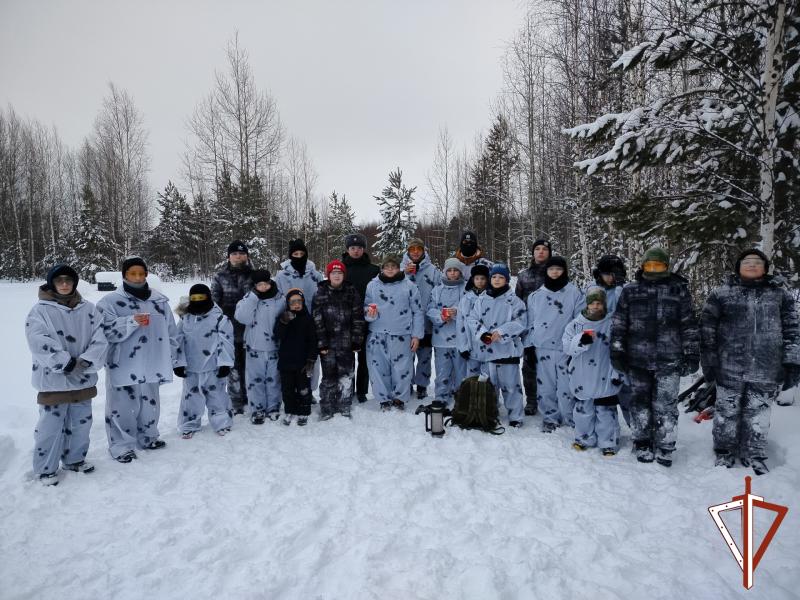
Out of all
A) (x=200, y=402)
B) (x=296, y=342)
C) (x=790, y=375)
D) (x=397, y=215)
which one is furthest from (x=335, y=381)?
(x=397, y=215)

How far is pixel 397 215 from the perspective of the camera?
26.0m

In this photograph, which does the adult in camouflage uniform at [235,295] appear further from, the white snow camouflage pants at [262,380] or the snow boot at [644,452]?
the snow boot at [644,452]

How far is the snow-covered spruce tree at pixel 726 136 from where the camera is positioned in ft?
14.7

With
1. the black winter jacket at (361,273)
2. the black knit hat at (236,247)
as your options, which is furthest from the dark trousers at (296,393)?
the black knit hat at (236,247)

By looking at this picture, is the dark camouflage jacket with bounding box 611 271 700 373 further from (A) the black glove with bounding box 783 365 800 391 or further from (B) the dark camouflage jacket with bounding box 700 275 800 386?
(A) the black glove with bounding box 783 365 800 391

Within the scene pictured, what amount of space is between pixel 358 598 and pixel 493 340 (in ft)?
10.9

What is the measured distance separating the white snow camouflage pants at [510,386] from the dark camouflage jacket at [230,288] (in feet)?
11.7

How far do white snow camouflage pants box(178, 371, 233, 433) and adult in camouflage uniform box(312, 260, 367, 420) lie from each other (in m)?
1.27

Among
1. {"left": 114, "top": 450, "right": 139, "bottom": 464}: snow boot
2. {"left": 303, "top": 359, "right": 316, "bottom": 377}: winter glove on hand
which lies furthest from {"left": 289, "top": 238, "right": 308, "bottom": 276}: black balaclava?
{"left": 114, "top": 450, "right": 139, "bottom": 464}: snow boot

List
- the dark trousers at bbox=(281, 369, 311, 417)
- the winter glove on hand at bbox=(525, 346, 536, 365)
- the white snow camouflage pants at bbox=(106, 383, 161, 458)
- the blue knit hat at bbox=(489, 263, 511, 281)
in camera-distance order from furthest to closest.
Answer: the winter glove on hand at bbox=(525, 346, 536, 365), the dark trousers at bbox=(281, 369, 311, 417), the blue knit hat at bbox=(489, 263, 511, 281), the white snow camouflage pants at bbox=(106, 383, 161, 458)

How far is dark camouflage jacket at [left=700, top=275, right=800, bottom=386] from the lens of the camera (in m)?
3.88

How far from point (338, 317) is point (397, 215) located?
69.2ft

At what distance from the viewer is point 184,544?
10.3 feet

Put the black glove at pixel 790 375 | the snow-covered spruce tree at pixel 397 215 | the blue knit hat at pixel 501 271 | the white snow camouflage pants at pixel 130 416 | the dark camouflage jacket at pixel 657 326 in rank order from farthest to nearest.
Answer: the snow-covered spruce tree at pixel 397 215 → the blue knit hat at pixel 501 271 → the white snow camouflage pants at pixel 130 416 → the dark camouflage jacket at pixel 657 326 → the black glove at pixel 790 375
